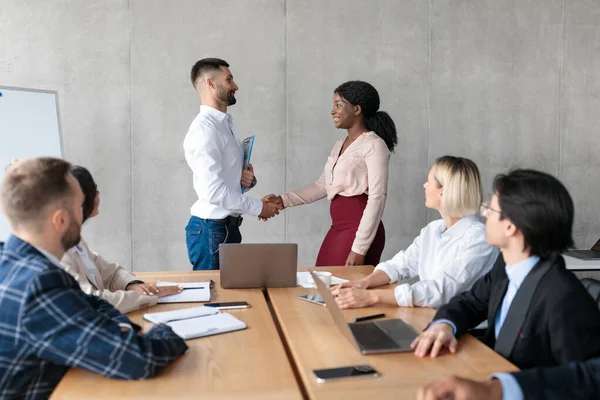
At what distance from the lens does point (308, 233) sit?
510cm

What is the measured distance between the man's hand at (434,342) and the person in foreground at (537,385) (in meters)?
0.42

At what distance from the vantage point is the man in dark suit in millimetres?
1604

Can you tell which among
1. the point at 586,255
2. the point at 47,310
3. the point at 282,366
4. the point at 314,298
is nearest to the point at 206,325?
the point at 282,366

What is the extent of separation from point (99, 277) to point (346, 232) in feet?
5.44

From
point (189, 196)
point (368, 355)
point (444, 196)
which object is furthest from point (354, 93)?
point (368, 355)

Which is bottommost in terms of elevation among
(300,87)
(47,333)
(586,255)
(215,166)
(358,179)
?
(586,255)

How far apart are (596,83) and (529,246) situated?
4286 millimetres

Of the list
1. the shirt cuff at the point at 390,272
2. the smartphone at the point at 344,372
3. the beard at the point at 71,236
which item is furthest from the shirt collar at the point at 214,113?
the smartphone at the point at 344,372

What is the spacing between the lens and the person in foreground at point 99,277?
7.13ft

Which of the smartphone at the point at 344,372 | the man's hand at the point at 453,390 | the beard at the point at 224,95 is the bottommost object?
the smartphone at the point at 344,372

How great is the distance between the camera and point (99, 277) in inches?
97.4

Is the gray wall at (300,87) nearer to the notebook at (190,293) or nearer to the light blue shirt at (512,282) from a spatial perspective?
the notebook at (190,293)

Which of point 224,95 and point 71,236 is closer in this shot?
point 71,236

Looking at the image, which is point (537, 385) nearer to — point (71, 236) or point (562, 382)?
point (562, 382)
